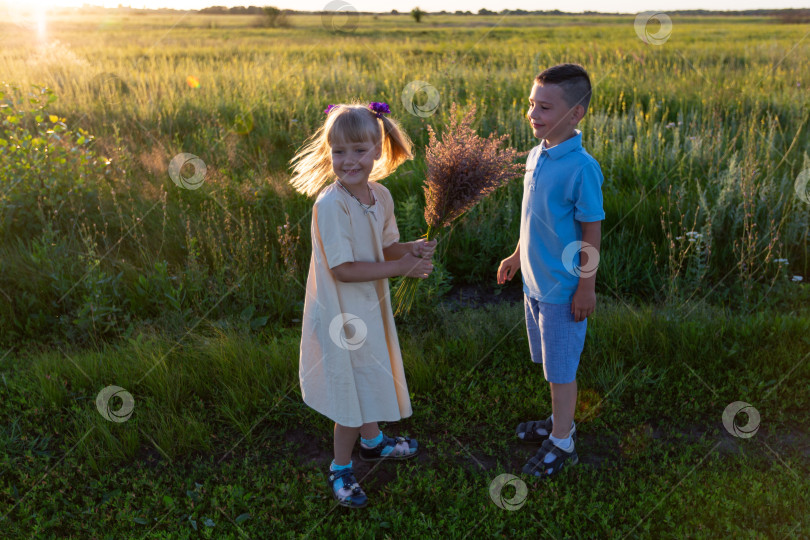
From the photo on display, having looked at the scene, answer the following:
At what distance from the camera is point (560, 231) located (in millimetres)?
2549

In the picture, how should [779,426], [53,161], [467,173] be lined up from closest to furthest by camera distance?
[467,173]
[779,426]
[53,161]

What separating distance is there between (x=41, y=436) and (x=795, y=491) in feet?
13.3

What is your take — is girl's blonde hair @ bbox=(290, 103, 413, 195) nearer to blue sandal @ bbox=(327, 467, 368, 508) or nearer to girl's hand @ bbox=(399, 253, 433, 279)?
girl's hand @ bbox=(399, 253, 433, 279)

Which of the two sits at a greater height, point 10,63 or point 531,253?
point 10,63

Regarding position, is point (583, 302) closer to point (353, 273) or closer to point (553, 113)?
point (553, 113)

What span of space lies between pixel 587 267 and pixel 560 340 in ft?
1.32

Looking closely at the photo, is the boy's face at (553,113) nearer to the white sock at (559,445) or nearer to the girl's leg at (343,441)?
the white sock at (559,445)

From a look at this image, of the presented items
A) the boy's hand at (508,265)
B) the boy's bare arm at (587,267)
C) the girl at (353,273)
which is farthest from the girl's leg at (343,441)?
the boy's bare arm at (587,267)

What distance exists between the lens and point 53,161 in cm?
536

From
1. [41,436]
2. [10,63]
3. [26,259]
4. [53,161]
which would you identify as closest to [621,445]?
[41,436]

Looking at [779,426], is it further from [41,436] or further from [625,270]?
[41,436]

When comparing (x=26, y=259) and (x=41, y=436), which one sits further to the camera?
(x=26, y=259)

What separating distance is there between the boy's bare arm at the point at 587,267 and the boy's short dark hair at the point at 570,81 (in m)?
0.54

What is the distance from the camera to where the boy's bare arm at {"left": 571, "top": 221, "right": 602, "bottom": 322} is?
2.46 metres
